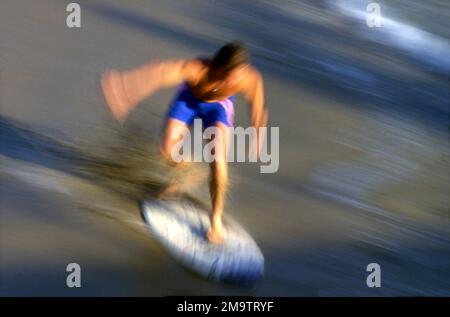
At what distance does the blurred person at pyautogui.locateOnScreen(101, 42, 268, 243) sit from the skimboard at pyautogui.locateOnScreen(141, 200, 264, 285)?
0.23ft

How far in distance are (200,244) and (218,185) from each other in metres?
0.31

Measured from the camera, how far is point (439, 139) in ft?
17.3

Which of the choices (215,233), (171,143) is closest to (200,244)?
(215,233)

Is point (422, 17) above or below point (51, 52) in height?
above

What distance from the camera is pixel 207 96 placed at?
4.10 meters

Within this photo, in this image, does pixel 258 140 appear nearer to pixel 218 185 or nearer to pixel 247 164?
pixel 247 164

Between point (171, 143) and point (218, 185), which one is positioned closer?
point (218, 185)

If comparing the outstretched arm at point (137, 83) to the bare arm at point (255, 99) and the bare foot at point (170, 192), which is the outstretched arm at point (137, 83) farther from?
the bare foot at point (170, 192)

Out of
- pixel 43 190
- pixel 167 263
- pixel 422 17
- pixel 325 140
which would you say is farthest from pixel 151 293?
pixel 422 17

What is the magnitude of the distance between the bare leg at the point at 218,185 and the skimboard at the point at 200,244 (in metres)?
0.04

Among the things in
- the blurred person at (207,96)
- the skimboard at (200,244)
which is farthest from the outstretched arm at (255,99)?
the skimboard at (200,244)

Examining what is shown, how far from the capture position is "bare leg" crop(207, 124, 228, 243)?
3.99m

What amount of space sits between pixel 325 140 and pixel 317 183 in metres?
0.43
